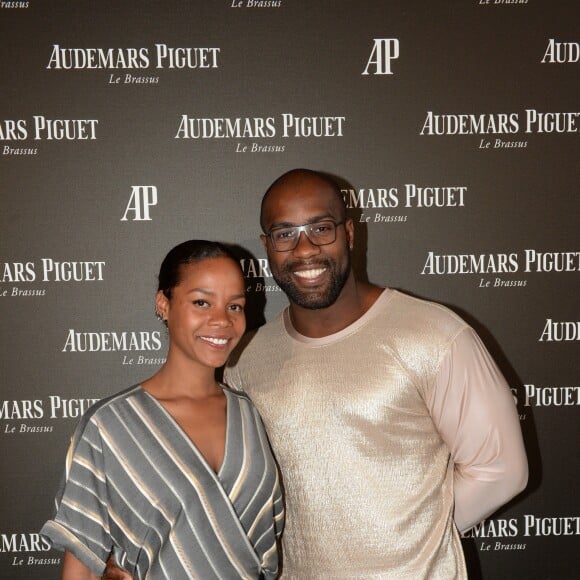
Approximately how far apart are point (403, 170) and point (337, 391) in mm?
1096

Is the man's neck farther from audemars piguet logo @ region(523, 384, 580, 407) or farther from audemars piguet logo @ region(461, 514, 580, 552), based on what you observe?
audemars piguet logo @ region(461, 514, 580, 552)

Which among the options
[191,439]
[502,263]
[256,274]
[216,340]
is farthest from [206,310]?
[502,263]

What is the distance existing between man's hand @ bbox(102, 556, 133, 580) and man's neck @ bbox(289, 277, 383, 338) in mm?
767

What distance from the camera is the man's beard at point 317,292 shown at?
6.01 feet

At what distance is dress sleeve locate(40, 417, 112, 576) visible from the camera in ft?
4.94

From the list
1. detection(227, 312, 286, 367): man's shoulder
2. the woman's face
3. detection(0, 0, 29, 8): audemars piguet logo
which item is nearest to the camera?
the woman's face

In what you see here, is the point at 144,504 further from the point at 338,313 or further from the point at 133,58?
the point at 133,58

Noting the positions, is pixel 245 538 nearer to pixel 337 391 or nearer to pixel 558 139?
pixel 337 391

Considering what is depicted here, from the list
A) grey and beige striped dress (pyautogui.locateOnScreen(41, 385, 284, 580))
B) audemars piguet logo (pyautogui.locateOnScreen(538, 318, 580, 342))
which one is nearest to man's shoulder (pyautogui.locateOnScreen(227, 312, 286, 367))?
grey and beige striped dress (pyautogui.locateOnScreen(41, 385, 284, 580))

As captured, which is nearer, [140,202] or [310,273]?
[310,273]

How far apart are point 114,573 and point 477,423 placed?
3.18 ft

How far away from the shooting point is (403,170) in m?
2.56

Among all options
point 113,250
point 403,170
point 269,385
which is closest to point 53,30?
point 113,250

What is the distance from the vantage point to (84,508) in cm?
151
